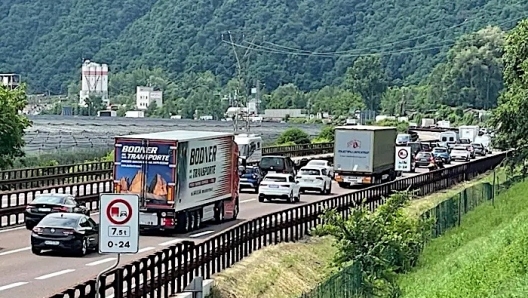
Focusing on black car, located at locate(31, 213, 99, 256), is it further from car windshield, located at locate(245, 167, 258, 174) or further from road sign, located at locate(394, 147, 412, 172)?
car windshield, located at locate(245, 167, 258, 174)

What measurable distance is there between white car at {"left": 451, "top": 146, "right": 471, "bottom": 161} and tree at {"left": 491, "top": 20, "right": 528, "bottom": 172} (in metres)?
33.0

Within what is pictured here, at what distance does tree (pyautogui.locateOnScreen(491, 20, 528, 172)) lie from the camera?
53219 millimetres

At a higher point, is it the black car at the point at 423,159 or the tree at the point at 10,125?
the tree at the point at 10,125

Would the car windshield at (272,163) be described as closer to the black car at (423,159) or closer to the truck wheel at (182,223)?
the black car at (423,159)

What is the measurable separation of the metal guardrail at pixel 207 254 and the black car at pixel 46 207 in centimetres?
652

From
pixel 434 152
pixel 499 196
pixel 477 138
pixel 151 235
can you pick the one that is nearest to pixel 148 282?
pixel 151 235

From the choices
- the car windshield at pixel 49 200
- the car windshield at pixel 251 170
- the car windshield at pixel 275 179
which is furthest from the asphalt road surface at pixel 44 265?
the car windshield at pixel 251 170

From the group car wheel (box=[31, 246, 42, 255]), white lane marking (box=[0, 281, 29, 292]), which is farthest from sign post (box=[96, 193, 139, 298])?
car wheel (box=[31, 246, 42, 255])

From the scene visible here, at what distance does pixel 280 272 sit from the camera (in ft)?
90.8

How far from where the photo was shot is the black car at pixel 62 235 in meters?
27.7

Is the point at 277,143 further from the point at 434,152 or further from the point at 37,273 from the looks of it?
the point at 37,273

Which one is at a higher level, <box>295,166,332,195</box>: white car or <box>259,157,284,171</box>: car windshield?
<box>259,157,284,171</box>: car windshield

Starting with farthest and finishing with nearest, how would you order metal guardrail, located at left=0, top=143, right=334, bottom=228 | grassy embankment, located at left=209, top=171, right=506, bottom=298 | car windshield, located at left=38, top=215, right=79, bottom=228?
1. metal guardrail, located at left=0, top=143, right=334, bottom=228
2. car windshield, located at left=38, top=215, right=79, bottom=228
3. grassy embankment, located at left=209, top=171, right=506, bottom=298

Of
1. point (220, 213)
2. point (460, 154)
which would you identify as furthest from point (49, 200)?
point (460, 154)
